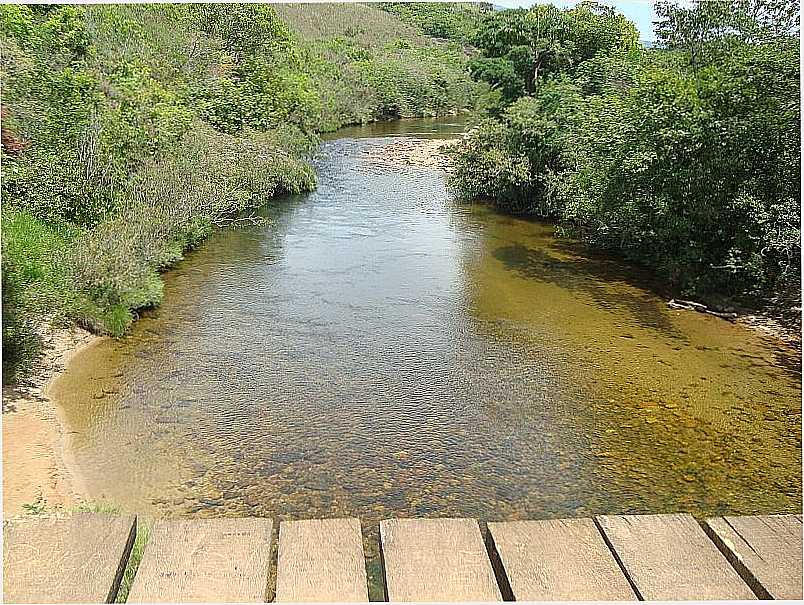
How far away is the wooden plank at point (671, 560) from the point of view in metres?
2.49

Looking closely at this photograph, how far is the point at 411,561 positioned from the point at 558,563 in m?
0.46

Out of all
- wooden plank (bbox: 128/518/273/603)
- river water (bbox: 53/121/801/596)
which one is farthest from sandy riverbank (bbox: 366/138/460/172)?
wooden plank (bbox: 128/518/273/603)

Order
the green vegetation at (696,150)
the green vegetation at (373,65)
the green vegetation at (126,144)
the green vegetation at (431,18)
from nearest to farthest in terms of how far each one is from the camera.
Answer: the green vegetation at (126,144) < the green vegetation at (696,150) < the green vegetation at (431,18) < the green vegetation at (373,65)

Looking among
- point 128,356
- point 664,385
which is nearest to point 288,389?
point 128,356

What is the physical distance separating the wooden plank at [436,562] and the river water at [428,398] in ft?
14.3

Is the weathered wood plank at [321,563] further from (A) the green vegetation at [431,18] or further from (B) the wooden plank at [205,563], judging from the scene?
(A) the green vegetation at [431,18]

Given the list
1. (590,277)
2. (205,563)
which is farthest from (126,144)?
(205,563)

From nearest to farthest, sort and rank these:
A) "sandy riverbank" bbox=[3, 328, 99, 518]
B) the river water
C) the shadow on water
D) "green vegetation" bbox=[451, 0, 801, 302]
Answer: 1. "sandy riverbank" bbox=[3, 328, 99, 518]
2. the river water
3. "green vegetation" bbox=[451, 0, 801, 302]
4. the shadow on water

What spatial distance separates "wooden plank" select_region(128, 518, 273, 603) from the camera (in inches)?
94.9

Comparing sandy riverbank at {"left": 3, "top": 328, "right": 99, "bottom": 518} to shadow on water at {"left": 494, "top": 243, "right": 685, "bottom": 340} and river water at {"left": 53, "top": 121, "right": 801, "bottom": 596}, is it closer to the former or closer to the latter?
river water at {"left": 53, "top": 121, "right": 801, "bottom": 596}

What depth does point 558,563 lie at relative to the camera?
259cm

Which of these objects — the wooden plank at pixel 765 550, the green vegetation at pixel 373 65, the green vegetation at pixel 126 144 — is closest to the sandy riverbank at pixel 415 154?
the green vegetation at pixel 126 144

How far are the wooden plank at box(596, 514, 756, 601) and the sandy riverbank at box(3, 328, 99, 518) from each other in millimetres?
4258

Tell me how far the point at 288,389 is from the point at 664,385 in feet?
14.4
